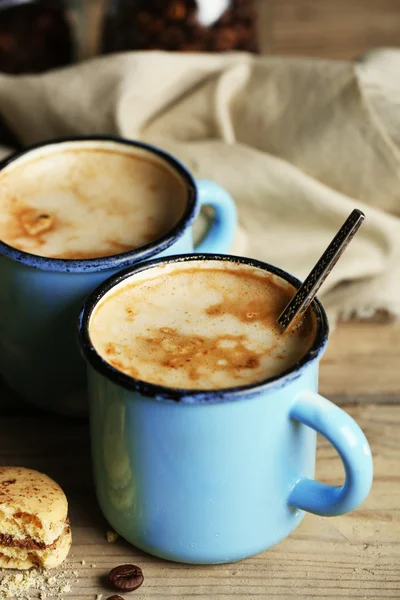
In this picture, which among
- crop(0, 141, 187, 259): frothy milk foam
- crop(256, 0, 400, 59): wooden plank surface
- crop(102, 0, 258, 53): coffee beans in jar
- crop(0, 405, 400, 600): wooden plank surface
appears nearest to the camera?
crop(0, 405, 400, 600): wooden plank surface

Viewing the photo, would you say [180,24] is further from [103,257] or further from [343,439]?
[343,439]

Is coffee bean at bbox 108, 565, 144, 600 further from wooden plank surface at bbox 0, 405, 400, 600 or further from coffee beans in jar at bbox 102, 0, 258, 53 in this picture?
coffee beans in jar at bbox 102, 0, 258, 53

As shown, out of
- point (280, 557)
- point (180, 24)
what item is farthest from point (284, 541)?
point (180, 24)

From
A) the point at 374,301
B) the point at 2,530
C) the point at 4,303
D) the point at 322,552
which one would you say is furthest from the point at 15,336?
the point at 374,301

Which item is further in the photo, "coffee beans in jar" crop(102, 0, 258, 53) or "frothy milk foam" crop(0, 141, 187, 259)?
"coffee beans in jar" crop(102, 0, 258, 53)

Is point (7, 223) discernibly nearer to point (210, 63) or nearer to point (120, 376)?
point (120, 376)

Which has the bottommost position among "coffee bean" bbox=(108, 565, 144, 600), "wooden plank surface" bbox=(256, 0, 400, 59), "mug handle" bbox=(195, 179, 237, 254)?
"coffee bean" bbox=(108, 565, 144, 600)

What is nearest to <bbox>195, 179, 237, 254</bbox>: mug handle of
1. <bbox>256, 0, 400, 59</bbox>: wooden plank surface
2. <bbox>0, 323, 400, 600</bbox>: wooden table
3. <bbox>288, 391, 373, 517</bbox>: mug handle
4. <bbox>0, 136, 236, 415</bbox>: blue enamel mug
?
<bbox>0, 136, 236, 415</bbox>: blue enamel mug
